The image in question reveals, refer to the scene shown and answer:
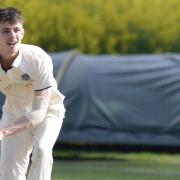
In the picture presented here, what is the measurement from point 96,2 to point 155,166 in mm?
7837

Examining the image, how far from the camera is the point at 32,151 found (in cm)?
737

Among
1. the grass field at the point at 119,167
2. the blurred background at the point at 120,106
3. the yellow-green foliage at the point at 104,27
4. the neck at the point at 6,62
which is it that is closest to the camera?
the neck at the point at 6,62

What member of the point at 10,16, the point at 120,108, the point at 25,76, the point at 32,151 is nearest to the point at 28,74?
the point at 25,76

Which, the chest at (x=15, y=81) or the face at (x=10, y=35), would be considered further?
the chest at (x=15, y=81)

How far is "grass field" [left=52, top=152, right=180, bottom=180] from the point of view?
12062mm

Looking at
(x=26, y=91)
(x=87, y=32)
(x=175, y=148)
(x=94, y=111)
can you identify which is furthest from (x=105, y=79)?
(x=26, y=91)

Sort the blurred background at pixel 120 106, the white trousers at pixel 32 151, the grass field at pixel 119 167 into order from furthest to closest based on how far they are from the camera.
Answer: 1. the blurred background at pixel 120 106
2. the grass field at pixel 119 167
3. the white trousers at pixel 32 151

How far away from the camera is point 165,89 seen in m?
15.1

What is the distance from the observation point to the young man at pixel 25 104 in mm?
6527

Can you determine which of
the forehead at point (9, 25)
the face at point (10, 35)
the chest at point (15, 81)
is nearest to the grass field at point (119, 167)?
the chest at point (15, 81)

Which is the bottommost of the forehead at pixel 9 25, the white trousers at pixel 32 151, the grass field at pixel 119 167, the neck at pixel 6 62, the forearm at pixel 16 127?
the grass field at pixel 119 167

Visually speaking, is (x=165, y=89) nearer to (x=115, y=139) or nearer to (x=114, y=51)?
(x=115, y=139)

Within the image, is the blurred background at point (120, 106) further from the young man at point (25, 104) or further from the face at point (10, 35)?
the face at point (10, 35)

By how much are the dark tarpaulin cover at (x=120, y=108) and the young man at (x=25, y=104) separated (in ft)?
23.2
